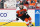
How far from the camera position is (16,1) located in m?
1.90

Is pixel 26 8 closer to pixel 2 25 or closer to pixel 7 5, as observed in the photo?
pixel 7 5

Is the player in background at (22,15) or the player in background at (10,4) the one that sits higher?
the player in background at (10,4)

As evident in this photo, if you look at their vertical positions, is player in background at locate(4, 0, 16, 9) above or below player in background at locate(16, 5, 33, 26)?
above

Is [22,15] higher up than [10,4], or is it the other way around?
[10,4]

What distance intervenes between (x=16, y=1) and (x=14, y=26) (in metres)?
0.70

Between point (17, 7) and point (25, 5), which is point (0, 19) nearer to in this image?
point (17, 7)

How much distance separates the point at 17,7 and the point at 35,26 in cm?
74

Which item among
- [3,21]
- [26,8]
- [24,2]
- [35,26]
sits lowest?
[35,26]

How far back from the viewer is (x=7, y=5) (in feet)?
6.20

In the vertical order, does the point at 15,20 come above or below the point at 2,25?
above

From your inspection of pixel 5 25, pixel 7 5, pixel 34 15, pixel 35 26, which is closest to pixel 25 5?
pixel 34 15

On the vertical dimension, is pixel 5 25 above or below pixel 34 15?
below

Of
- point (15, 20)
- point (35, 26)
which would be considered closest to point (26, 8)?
point (15, 20)

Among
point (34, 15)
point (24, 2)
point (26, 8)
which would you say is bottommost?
point (34, 15)
